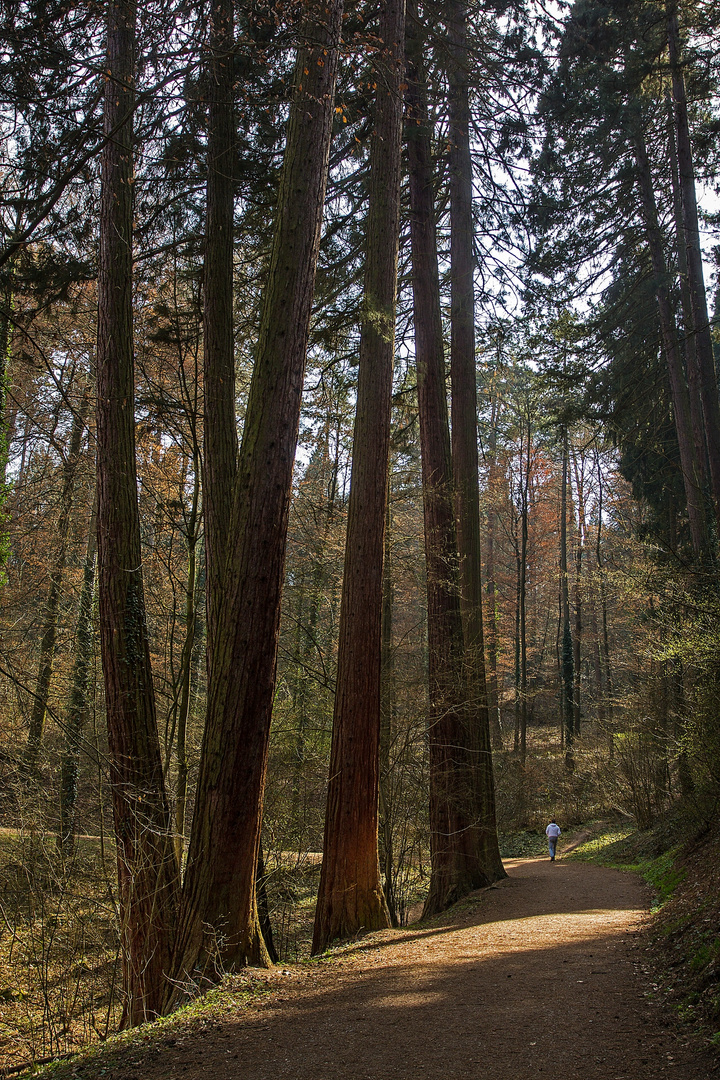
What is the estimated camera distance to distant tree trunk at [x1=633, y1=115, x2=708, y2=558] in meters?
13.2

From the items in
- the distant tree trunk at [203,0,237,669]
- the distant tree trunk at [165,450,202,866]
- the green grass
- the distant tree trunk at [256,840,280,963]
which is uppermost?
the distant tree trunk at [203,0,237,669]

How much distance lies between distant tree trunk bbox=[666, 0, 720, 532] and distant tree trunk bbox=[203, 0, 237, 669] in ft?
32.9

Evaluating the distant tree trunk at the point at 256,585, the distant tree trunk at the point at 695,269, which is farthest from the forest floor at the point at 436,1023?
the distant tree trunk at the point at 695,269

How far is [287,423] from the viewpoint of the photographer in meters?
5.34

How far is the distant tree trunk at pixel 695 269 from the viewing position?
12766 millimetres

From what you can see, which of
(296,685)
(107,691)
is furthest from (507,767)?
(107,691)

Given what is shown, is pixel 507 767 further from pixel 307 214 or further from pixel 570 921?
pixel 307 214

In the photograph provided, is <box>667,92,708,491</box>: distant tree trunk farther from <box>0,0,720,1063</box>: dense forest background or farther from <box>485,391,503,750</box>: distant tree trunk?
<box>485,391,503,750</box>: distant tree trunk

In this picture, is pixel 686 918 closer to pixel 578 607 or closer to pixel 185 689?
pixel 185 689

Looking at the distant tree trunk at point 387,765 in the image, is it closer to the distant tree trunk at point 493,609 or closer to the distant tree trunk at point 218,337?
the distant tree trunk at point 218,337

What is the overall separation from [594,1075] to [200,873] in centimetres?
302

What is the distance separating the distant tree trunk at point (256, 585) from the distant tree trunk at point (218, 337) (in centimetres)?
136

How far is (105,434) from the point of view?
6.40 meters

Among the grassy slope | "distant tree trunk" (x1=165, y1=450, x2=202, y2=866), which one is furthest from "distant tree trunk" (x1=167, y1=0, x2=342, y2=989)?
"distant tree trunk" (x1=165, y1=450, x2=202, y2=866)
